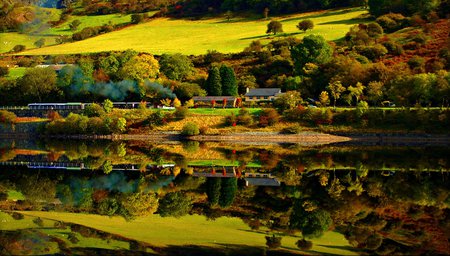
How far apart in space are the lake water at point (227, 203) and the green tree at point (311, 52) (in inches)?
1426

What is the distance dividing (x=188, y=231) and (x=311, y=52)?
70.6m

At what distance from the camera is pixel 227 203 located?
117 feet

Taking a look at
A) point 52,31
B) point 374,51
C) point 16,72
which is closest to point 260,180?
point 374,51

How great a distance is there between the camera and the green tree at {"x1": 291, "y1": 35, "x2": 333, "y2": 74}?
313 ft

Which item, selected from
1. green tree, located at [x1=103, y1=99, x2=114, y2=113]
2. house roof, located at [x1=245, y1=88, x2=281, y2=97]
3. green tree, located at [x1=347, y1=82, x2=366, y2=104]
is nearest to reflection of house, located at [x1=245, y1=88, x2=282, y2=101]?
house roof, located at [x1=245, y1=88, x2=281, y2=97]

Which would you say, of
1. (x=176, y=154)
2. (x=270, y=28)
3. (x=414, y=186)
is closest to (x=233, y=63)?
(x=270, y=28)

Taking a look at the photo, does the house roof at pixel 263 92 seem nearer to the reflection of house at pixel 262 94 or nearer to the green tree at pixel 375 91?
the reflection of house at pixel 262 94

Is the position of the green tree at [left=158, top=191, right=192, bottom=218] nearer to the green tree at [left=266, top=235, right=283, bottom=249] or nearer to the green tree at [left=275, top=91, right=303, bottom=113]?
the green tree at [left=266, top=235, right=283, bottom=249]

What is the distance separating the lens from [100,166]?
51.9 m

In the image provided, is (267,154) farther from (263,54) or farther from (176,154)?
(263,54)

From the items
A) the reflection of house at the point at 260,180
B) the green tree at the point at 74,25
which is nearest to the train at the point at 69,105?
the reflection of house at the point at 260,180

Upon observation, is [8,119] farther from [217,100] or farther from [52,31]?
[52,31]

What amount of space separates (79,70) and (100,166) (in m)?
47.2

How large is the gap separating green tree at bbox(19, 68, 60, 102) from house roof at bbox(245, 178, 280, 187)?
185ft
